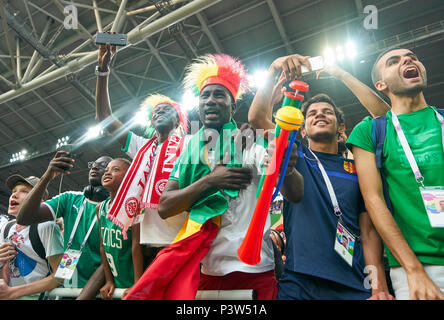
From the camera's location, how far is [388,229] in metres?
1.11

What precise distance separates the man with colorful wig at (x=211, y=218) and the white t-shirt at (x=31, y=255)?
1.38 metres

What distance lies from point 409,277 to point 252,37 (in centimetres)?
612

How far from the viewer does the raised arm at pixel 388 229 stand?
0.97 meters

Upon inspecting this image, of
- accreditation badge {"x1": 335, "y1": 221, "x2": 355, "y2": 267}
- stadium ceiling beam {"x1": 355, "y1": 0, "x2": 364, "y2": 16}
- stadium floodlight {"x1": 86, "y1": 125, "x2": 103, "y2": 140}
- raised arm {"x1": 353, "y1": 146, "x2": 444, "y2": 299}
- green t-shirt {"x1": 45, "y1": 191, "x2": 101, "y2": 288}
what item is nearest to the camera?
raised arm {"x1": 353, "y1": 146, "x2": 444, "y2": 299}

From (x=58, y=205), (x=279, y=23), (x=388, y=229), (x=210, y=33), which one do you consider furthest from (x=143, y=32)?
(x=388, y=229)

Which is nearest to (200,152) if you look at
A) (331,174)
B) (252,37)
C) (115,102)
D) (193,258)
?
(193,258)

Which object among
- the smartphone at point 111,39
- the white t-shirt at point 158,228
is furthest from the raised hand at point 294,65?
the smartphone at point 111,39

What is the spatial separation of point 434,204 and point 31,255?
8.11 ft

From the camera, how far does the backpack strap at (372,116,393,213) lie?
1.25m

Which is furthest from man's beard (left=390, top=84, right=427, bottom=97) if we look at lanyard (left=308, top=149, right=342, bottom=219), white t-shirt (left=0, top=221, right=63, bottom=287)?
white t-shirt (left=0, top=221, right=63, bottom=287)

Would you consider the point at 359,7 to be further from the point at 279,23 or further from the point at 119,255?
the point at 119,255

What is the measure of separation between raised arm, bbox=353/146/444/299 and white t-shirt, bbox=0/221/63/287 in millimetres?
2007

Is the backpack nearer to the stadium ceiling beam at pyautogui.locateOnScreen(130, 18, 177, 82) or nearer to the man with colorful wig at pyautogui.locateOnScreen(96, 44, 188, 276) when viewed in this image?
the man with colorful wig at pyautogui.locateOnScreen(96, 44, 188, 276)

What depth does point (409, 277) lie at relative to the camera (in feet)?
3.32
